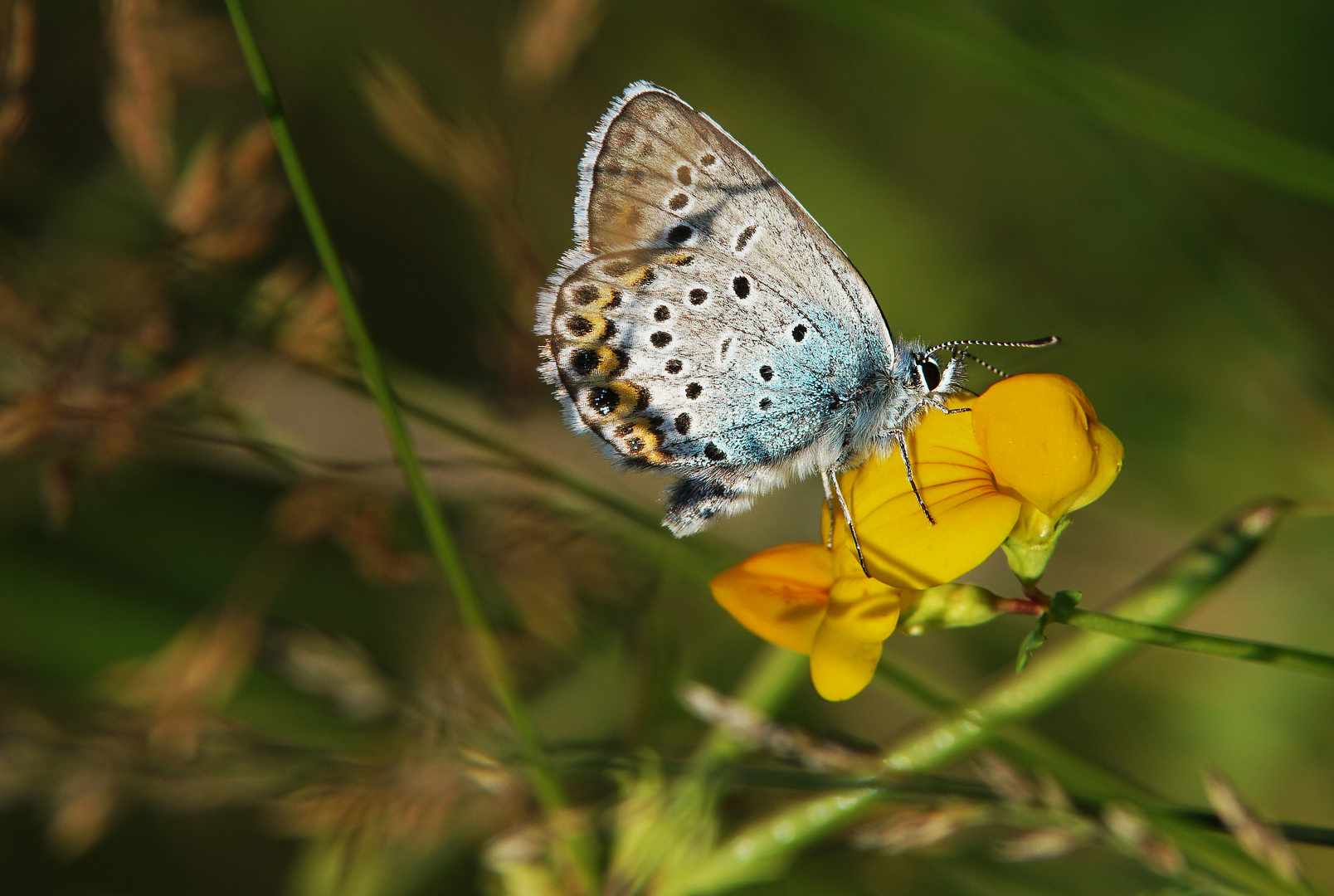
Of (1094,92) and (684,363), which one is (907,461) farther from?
(1094,92)

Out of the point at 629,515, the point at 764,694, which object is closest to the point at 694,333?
the point at 629,515

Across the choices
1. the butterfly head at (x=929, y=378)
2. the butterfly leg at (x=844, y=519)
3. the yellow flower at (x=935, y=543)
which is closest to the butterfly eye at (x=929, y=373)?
the butterfly head at (x=929, y=378)

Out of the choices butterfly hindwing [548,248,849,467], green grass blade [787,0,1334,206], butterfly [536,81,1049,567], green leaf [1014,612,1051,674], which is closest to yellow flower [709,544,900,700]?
green leaf [1014,612,1051,674]

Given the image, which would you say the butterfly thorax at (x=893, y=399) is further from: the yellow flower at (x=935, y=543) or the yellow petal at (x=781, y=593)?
the yellow petal at (x=781, y=593)

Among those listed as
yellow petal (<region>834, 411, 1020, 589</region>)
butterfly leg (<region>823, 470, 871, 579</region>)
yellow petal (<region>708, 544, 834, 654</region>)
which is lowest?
yellow petal (<region>708, 544, 834, 654</region>)

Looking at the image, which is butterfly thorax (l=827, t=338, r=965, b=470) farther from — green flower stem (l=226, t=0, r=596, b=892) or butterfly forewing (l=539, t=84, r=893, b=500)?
green flower stem (l=226, t=0, r=596, b=892)

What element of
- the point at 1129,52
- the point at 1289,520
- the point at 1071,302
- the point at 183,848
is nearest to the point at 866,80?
the point at 1129,52
